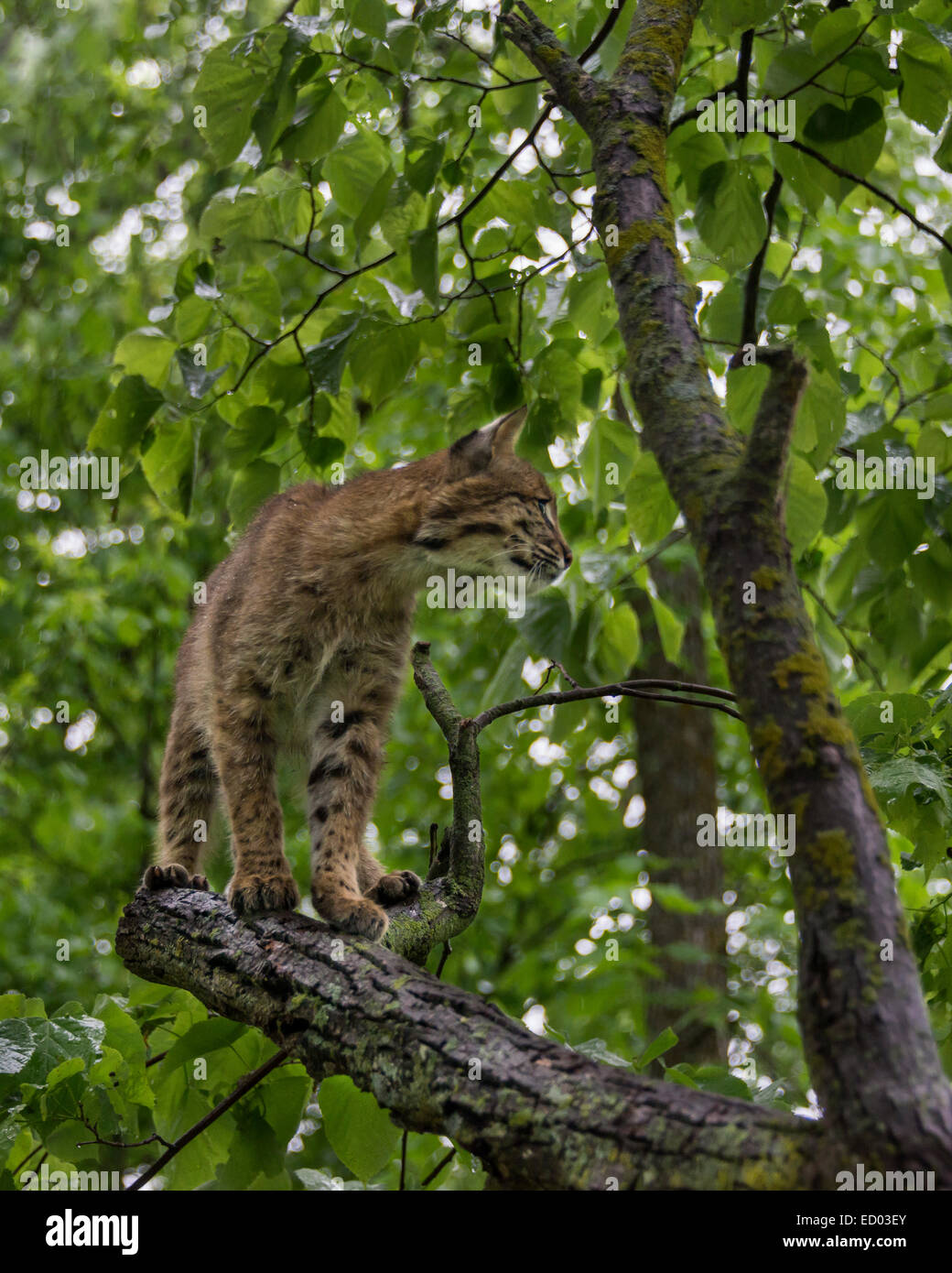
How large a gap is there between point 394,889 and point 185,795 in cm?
133

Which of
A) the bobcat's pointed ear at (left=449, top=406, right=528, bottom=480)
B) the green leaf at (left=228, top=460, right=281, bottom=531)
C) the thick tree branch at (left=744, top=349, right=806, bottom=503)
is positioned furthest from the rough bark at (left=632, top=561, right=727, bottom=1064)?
the thick tree branch at (left=744, top=349, right=806, bottom=503)

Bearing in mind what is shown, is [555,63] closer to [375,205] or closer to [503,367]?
[375,205]

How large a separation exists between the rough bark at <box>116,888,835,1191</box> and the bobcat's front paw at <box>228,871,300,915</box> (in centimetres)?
21

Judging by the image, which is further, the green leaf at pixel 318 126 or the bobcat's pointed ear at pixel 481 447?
the bobcat's pointed ear at pixel 481 447

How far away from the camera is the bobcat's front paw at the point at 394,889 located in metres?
4.02

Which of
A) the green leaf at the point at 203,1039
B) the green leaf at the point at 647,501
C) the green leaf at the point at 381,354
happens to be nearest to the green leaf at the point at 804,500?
the green leaf at the point at 647,501

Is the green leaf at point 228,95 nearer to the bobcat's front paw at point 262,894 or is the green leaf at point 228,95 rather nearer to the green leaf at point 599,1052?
the bobcat's front paw at point 262,894

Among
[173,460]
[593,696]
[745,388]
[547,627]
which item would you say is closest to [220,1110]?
[593,696]

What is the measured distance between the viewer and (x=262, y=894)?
3.54m

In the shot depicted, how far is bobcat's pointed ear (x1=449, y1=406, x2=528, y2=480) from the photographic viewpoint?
476 cm

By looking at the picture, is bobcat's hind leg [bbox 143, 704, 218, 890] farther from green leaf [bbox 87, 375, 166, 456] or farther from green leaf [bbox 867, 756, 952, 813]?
green leaf [bbox 867, 756, 952, 813]

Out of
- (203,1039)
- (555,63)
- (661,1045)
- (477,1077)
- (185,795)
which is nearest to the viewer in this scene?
(477,1077)
